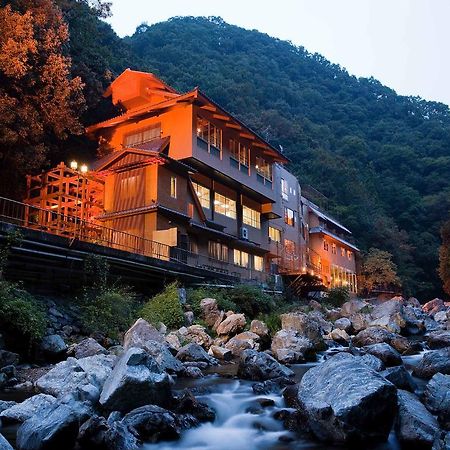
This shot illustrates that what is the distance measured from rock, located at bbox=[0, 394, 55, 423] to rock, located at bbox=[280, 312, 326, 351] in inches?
450

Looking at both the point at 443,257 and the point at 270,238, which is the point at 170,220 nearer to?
the point at 270,238

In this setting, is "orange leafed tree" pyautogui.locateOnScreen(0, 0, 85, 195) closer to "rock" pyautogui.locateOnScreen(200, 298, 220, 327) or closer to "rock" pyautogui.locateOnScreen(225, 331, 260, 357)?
"rock" pyautogui.locateOnScreen(200, 298, 220, 327)

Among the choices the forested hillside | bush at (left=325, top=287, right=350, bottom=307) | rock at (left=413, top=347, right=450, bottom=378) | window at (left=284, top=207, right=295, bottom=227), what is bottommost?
rock at (left=413, top=347, right=450, bottom=378)

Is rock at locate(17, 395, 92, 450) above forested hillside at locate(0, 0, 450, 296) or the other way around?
the other way around

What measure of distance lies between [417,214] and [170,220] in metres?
49.8

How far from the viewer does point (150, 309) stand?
1964 centimetres

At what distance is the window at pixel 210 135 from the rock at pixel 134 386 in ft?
74.0

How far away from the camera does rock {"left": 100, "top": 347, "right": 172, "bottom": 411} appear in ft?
28.2

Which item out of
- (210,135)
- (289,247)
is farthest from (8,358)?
(289,247)

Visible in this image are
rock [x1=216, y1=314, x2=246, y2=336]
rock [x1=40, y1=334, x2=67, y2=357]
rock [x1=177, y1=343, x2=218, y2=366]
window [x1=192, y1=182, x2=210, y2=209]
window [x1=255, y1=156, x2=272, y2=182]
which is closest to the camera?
rock [x1=40, y1=334, x2=67, y2=357]

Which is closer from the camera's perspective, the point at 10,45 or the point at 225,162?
the point at 10,45

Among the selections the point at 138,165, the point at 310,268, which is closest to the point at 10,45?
the point at 138,165

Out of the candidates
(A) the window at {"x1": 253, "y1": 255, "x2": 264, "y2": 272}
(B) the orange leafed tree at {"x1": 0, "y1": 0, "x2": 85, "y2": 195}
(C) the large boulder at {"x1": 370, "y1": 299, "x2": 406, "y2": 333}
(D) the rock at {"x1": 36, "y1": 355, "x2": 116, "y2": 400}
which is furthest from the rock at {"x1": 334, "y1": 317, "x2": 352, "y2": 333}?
(B) the orange leafed tree at {"x1": 0, "y1": 0, "x2": 85, "y2": 195}

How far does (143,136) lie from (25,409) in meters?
25.1
